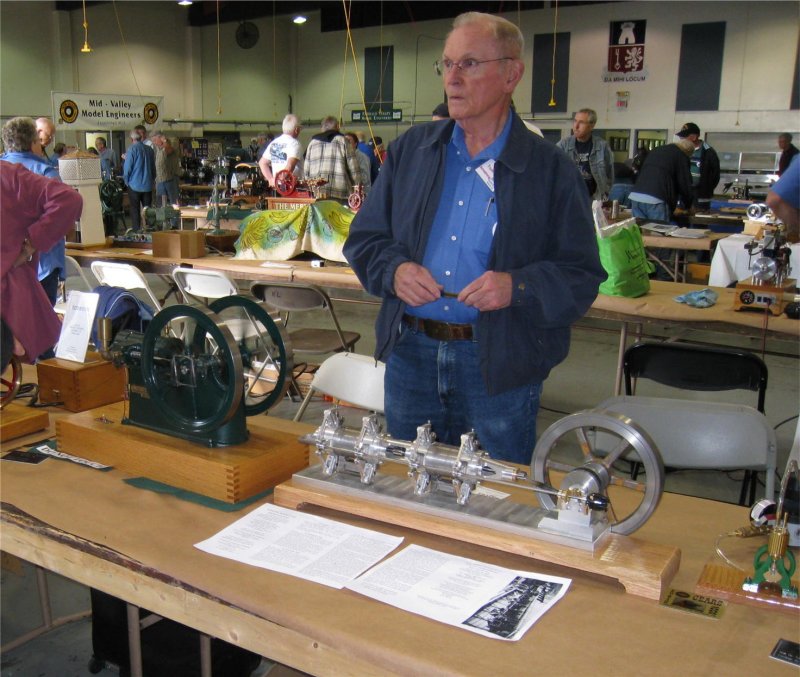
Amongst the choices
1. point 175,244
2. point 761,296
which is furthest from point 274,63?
point 761,296

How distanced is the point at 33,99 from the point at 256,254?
10.4m

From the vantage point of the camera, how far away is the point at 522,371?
177cm

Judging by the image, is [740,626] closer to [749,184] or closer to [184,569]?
[184,569]

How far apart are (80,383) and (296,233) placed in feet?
8.66

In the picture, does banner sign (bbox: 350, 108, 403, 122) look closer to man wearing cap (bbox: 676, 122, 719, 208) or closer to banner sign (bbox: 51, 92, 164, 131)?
banner sign (bbox: 51, 92, 164, 131)

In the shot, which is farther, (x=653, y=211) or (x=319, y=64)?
(x=319, y=64)

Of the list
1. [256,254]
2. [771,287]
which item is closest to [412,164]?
[771,287]

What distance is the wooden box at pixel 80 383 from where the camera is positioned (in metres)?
1.90

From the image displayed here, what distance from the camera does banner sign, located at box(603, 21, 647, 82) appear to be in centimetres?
1200

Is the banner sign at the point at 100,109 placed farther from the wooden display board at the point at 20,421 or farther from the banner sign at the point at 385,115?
the wooden display board at the point at 20,421

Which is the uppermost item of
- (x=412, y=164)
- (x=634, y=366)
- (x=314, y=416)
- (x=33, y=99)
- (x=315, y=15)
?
(x=315, y=15)

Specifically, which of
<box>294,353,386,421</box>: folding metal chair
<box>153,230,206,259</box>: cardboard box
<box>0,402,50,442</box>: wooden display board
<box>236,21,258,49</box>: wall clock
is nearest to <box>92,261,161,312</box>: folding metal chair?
<box>153,230,206,259</box>: cardboard box

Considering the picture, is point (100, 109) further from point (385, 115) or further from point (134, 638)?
point (134, 638)

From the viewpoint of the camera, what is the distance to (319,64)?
631 inches
